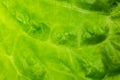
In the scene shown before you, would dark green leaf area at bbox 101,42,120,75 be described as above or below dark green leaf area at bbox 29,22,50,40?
above

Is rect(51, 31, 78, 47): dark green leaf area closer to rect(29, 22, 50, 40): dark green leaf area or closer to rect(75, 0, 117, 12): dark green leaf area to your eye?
rect(29, 22, 50, 40): dark green leaf area

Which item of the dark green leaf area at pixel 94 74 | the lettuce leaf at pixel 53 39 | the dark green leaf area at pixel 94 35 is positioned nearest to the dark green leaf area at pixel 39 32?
the lettuce leaf at pixel 53 39

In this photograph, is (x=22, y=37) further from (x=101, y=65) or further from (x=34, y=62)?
(x=101, y=65)

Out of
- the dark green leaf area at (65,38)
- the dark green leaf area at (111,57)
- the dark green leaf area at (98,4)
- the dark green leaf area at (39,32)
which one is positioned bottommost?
the dark green leaf area at (39,32)

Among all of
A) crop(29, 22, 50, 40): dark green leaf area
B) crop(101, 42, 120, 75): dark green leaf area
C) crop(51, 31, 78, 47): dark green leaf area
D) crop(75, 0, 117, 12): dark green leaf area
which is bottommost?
crop(29, 22, 50, 40): dark green leaf area

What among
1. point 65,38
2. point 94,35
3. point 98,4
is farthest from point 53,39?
point 98,4

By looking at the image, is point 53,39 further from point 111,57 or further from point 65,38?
point 111,57

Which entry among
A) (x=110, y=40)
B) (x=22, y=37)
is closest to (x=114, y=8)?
(x=110, y=40)

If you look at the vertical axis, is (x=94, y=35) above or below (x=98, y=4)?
below

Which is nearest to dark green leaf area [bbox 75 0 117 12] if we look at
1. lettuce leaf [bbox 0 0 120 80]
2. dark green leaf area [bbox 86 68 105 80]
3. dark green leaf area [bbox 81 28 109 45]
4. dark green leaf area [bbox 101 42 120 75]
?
lettuce leaf [bbox 0 0 120 80]

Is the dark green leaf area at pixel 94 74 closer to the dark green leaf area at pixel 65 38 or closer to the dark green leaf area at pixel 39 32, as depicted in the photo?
the dark green leaf area at pixel 65 38

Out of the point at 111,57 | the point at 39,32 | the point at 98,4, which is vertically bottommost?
the point at 39,32
